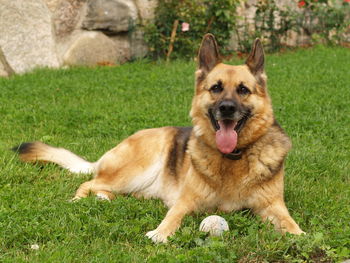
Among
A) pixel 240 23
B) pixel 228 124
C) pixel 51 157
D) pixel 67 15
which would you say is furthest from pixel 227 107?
pixel 240 23

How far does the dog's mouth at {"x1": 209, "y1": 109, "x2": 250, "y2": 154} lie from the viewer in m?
4.00

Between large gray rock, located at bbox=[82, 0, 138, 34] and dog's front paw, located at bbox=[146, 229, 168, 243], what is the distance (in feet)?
24.0

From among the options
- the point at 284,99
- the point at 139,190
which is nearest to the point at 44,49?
the point at 284,99

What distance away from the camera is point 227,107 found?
12.8 ft

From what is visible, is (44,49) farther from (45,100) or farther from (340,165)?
(340,165)

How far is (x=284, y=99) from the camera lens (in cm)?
770

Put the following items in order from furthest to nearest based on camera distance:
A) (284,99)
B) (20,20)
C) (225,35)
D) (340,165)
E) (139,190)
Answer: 1. (225,35)
2. (20,20)
3. (284,99)
4. (340,165)
5. (139,190)

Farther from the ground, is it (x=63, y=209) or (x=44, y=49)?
(x=63, y=209)

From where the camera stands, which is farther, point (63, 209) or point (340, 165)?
point (340, 165)

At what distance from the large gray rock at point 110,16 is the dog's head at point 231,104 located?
6.42 meters

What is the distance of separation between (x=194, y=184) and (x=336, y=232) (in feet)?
3.57

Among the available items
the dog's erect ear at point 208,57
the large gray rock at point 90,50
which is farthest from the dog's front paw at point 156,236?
the large gray rock at point 90,50

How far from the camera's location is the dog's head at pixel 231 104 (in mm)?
3996

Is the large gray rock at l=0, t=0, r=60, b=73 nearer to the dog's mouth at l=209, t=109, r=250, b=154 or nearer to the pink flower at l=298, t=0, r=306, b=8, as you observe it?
the pink flower at l=298, t=0, r=306, b=8
